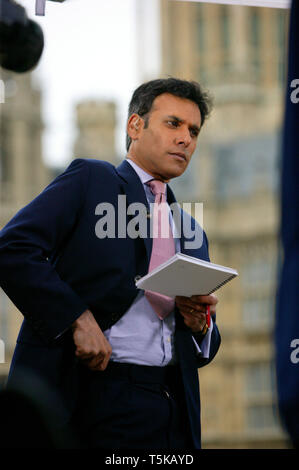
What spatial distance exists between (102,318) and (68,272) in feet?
0.60

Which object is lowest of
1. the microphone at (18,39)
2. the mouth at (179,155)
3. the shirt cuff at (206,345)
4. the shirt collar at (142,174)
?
the shirt cuff at (206,345)

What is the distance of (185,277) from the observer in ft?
9.02

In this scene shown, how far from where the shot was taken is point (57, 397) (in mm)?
2795

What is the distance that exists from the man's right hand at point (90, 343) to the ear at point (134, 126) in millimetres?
737

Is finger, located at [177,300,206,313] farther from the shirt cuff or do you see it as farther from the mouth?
the mouth

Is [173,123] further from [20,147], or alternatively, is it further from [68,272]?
[20,147]

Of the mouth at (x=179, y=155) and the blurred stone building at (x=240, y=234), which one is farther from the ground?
the mouth at (x=179, y=155)

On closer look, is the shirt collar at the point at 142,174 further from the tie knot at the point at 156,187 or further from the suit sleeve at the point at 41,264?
the suit sleeve at the point at 41,264

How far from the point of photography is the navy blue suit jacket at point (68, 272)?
Result: 2812mm

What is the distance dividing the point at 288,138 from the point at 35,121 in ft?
91.3

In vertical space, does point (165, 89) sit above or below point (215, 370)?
above

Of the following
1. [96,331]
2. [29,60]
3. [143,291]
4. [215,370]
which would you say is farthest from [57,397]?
[215,370]

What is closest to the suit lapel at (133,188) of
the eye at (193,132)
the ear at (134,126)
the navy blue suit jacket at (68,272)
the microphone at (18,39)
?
the navy blue suit jacket at (68,272)

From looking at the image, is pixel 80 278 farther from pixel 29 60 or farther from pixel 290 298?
pixel 290 298
